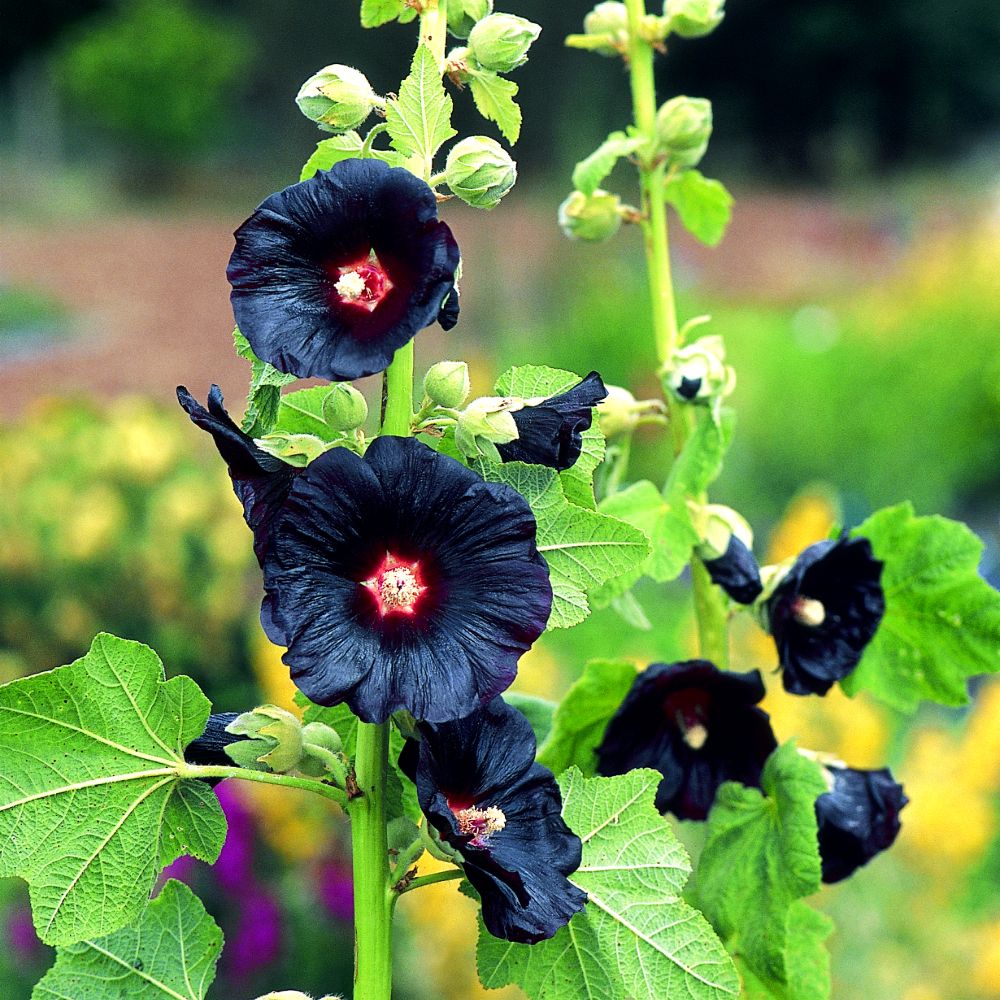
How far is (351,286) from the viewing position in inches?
20.6

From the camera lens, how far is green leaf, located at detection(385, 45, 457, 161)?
526 millimetres

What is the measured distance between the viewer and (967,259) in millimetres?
5680

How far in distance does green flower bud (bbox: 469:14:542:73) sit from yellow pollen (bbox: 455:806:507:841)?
0.98 feet

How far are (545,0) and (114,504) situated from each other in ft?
23.6

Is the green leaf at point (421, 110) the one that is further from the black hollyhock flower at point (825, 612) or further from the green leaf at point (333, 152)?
the black hollyhock flower at point (825, 612)

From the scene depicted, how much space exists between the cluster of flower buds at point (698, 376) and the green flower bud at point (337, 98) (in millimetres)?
228

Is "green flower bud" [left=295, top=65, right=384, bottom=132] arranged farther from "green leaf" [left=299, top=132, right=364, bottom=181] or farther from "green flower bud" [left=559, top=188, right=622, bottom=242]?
"green flower bud" [left=559, top=188, right=622, bottom=242]

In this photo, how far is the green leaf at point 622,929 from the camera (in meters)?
0.55

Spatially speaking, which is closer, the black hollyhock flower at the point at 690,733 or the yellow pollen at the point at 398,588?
the yellow pollen at the point at 398,588

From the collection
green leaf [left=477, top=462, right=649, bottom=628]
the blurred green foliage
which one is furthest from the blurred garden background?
green leaf [left=477, top=462, right=649, bottom=628]

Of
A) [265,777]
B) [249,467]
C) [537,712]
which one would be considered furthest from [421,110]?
[537,712]

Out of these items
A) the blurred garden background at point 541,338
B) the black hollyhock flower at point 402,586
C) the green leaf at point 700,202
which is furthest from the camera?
the blurred garden background at point 541,338

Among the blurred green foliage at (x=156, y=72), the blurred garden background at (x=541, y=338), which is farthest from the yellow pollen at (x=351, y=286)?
the blurred green foliage at (x=156, y=72)

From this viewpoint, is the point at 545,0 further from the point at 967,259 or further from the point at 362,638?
the point at 362,638
